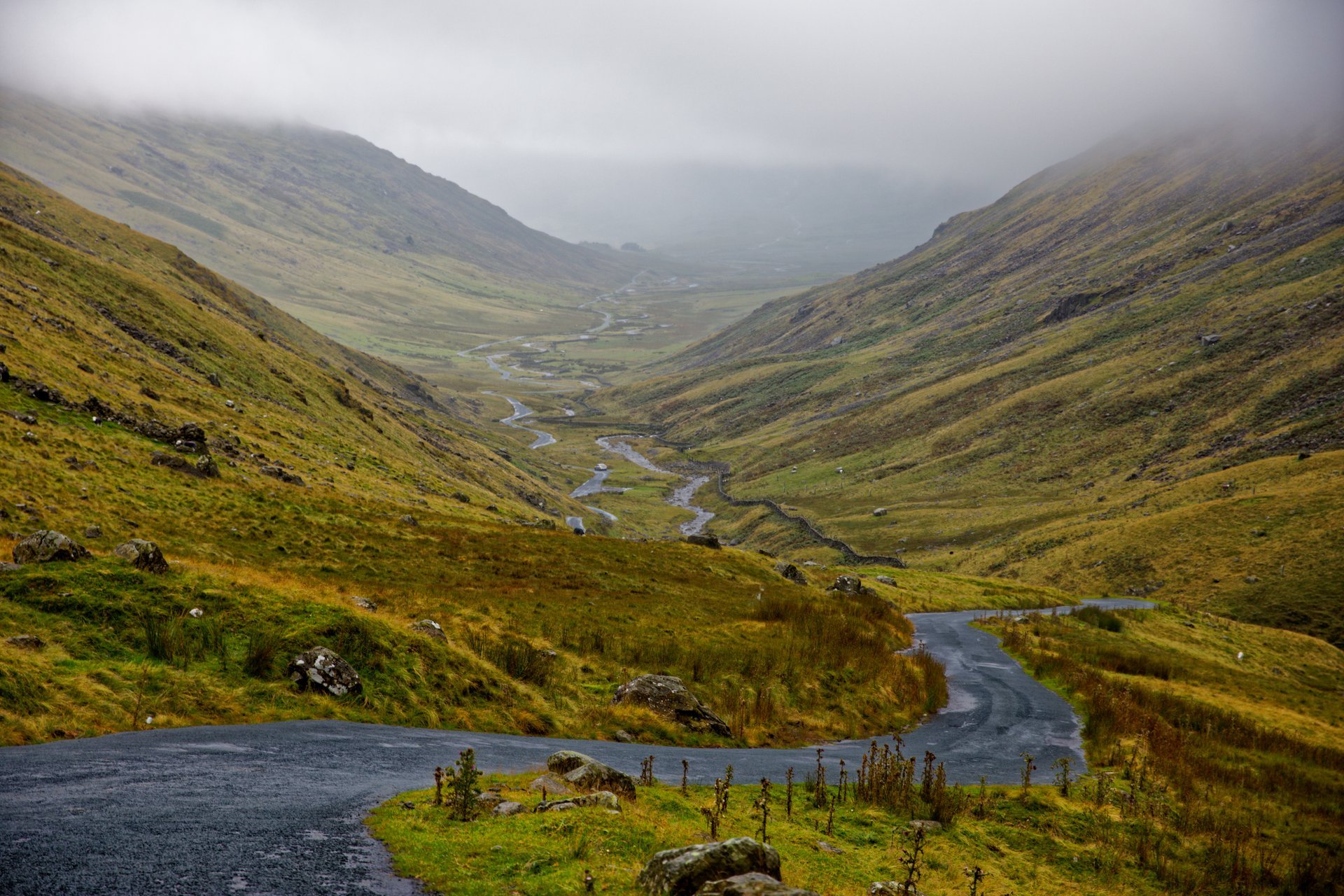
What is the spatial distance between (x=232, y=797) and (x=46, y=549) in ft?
41.0

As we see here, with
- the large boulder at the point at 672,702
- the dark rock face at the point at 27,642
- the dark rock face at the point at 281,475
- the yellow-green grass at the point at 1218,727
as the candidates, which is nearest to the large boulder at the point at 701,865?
the yellow-green grass at the point at 1218,727

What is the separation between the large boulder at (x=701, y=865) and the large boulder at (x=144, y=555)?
17.7 metres

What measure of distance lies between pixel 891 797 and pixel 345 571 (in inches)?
1008

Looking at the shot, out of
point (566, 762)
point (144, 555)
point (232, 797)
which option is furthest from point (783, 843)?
point (144, 555)

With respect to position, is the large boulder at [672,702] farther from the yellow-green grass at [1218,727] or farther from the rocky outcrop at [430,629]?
the yellow-green grass at [1218,727]

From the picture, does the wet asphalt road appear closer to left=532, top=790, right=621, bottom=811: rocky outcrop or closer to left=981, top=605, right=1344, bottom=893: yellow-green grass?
left=532, top=790, right=621, bottom=811: rocky outcrop

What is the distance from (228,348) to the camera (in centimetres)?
7725

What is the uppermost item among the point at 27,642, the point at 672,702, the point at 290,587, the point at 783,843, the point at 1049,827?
the point at 290,587

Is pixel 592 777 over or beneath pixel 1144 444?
beneath

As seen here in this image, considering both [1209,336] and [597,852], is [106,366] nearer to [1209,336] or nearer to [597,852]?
[597,852]

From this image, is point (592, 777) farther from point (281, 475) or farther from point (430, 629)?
point (281, 475)

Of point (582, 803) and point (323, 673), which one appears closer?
point (582, 803)

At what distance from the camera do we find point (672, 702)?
2392 centimetres

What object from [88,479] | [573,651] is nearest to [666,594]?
[573,651]
